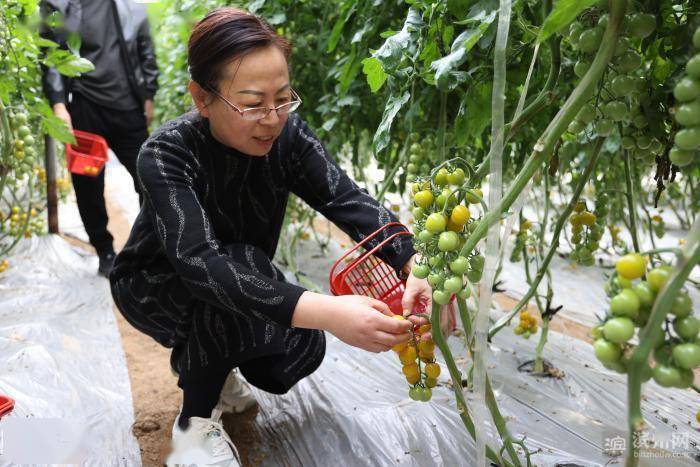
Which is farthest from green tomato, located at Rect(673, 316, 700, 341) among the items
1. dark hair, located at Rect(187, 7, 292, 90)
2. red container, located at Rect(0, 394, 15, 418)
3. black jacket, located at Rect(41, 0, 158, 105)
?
black jacket, located at Rect(41, 0, 158, 105)

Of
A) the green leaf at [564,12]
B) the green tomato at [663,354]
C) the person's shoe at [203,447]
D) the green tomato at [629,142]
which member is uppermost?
the green leaf at [564,12]

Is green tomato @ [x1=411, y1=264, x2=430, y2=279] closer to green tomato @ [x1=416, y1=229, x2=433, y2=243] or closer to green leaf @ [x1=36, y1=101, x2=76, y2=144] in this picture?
green tomato @ [x1=416, y1=229, x2=433, y2=243]

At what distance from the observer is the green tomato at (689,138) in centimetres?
58

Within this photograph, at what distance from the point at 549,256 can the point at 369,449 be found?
558 millimetres

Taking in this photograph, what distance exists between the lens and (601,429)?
1.33m

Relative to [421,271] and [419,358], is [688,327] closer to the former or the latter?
[421,271]

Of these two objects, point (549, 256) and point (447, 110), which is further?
point (447, 110)

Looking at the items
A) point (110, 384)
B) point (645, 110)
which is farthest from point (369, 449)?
point (645, 110)

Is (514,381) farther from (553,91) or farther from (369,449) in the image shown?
(553,91)

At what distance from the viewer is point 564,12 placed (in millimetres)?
571

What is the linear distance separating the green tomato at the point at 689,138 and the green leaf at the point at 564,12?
6.0 inches

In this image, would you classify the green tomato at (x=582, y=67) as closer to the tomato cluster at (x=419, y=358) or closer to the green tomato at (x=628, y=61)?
the green tomato at (x=628, y=61)

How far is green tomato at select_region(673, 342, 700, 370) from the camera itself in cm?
53

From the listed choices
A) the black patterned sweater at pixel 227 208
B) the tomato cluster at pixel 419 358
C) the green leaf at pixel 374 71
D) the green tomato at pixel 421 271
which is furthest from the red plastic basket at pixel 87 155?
the green tomato at pixel 421 271
